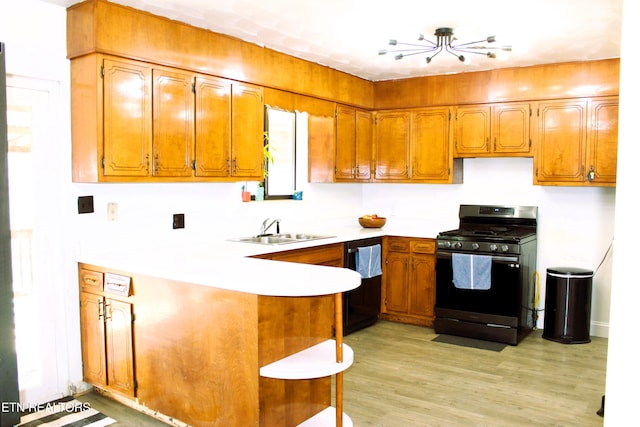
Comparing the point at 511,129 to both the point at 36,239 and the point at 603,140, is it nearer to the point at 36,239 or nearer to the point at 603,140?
the point at 603,140

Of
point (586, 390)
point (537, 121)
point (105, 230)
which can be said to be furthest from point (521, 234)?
point (105, 230)

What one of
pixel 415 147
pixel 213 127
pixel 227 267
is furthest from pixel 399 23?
pixel 227 267

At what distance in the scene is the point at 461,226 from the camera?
17.7 ft

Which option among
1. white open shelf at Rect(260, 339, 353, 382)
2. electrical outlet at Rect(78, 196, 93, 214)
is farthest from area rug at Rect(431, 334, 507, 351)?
electrical outlet at Rect(78, 196, 93, 214)

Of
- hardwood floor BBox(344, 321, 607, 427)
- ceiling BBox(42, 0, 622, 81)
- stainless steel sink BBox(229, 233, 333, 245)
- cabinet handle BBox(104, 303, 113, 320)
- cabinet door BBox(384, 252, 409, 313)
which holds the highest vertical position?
ceiling BBox(42, 0, 622, 81)

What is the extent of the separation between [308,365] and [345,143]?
3107 mm

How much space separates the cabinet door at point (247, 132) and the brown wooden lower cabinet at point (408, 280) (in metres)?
1.71

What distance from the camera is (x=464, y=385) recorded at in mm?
3629

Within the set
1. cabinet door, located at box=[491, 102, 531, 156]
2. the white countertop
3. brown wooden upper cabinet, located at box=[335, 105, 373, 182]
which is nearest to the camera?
the white countertop

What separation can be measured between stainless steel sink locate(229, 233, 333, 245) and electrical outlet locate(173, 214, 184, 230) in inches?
18.7

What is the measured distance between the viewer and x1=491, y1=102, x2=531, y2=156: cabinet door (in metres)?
4.85

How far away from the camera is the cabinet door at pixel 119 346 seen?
3.09m

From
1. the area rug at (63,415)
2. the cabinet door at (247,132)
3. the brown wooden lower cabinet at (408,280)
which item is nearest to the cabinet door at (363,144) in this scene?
the brown wooden lower cabinet at (408,280)

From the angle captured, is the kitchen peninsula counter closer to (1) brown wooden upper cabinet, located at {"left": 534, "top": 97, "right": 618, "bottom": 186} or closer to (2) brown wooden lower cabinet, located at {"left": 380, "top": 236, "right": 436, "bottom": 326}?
(2) brown wooden lower cabinet, located at {"left": 380, "top": 236, "right": 436, "bottom": 326}
